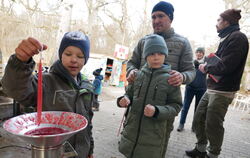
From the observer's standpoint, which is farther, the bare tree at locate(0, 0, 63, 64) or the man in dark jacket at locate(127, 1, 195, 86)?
the bare tree at locate(0, 0, 63, 64)

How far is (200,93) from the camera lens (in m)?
4.04

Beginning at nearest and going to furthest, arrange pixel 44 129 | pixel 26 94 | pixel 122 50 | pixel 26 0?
pixel 44 129 → pixel 26 94 → pixel 26 0 → pixel 122 50

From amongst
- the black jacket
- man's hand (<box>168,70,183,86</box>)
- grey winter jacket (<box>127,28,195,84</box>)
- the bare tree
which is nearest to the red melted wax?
man's hand (<box>168,70,183,86</box>)

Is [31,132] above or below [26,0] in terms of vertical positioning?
below

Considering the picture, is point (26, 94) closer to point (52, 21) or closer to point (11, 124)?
point (11, 124)

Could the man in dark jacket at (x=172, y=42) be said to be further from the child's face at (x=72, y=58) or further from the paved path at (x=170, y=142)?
the paved path at (x=170, y=142)

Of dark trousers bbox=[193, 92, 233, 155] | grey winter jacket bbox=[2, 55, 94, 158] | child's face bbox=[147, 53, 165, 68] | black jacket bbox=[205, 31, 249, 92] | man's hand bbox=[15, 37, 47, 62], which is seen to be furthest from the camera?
dark trousers bbox=[193, 92, 233, 155]

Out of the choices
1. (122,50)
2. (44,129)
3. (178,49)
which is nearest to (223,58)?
(178,49)

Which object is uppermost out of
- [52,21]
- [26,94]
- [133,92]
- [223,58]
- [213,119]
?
[52,21]

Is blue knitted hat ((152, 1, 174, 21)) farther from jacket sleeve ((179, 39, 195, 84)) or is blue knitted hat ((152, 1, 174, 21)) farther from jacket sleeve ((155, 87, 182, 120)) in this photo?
jacket sleeve ((155, 87, 182, 120))

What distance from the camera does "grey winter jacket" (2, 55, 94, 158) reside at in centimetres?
91

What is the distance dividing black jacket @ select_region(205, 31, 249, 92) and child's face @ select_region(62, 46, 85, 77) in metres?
2.03

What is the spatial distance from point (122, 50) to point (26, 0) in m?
6.94

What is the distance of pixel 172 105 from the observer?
5.79 feet
